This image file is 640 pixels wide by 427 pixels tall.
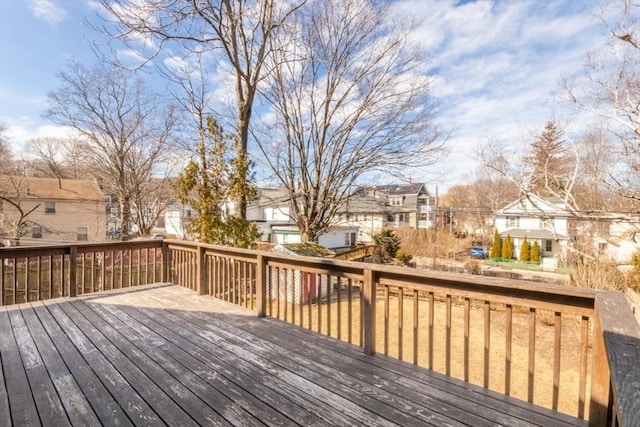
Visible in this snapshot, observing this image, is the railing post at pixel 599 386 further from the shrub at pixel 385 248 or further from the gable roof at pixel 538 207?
the shrub at pixel 385 248

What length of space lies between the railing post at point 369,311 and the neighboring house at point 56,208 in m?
20.0

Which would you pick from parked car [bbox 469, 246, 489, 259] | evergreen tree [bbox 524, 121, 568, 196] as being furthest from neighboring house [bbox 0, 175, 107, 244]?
parked car [bbox 469, 246, 489, 259]

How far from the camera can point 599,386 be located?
1.79m

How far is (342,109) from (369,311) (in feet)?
33.5

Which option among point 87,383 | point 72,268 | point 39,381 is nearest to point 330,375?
point 87,383

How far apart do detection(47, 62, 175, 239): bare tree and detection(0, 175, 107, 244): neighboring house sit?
4641mm

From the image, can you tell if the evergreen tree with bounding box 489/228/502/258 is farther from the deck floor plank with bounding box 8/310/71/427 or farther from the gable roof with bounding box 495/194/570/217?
the deck floor plank with bounding box 8/310/71/427

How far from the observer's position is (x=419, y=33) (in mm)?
10664

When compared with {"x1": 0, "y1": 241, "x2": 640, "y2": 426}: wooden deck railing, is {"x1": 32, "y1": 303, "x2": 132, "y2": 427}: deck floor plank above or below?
below

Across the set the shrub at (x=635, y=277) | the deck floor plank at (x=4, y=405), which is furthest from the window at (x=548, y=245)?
the deck floor plank at (x=4, y=405)

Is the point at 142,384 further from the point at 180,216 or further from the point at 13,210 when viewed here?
the point at 13,210

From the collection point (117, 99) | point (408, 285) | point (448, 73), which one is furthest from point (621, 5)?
point (117, 99)

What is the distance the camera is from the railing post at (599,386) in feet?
5.71

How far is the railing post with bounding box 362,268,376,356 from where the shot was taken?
2.91 m
